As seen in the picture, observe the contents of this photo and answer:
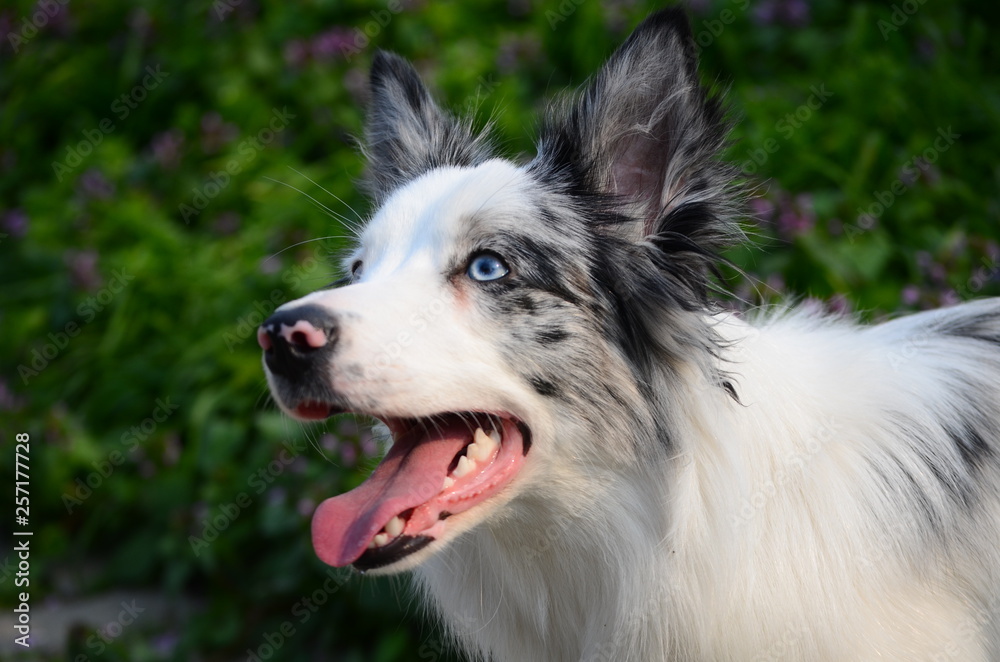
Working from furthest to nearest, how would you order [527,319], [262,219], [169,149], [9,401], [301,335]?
[169,149] → [262,219] → [9,401] → [527,319] → [301,335]

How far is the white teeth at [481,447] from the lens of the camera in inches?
87.0

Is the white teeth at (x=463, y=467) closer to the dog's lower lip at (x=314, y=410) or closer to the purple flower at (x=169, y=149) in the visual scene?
the dog's lower lip at (x=314, y=410)

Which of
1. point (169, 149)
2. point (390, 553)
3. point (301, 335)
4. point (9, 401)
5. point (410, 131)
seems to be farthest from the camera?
point (169, 149)

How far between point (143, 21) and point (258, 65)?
46.5 inches

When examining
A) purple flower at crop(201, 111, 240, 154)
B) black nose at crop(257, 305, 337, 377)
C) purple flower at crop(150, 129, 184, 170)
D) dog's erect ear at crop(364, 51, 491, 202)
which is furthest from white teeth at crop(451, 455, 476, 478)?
purple flower at crop(150, 129, 184, 170)

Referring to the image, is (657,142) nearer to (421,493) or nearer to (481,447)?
(481,447)

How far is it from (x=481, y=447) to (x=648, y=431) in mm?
421

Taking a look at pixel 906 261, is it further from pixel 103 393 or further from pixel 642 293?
pixel 103 393

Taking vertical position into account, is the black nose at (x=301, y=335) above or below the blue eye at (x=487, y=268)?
below

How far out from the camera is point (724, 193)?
2.29 metres

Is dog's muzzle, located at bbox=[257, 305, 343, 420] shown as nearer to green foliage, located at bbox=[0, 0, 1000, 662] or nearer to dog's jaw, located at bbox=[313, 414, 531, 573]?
dog's jaw, located at bbox=[313, 414, 531, 573]

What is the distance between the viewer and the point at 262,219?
16.4ft

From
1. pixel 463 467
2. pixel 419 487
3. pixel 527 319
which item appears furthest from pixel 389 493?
pixel 527 319

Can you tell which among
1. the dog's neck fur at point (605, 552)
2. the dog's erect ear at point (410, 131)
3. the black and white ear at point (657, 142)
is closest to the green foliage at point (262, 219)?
the dog's erect ear at point (410, 131)
